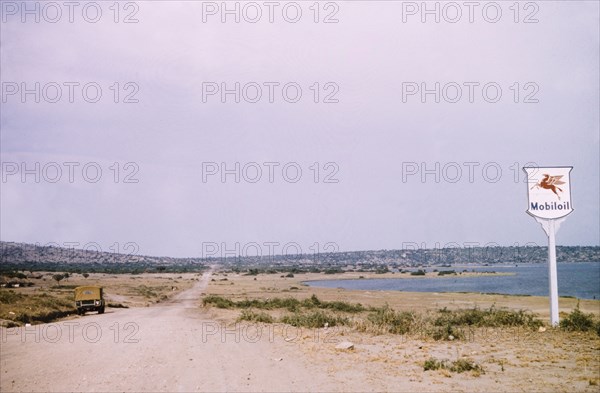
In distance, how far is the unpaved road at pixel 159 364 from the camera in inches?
444

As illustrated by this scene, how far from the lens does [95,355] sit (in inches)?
618

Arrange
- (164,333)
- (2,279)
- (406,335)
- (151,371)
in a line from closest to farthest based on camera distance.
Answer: (151,371) → (406,335) → (164,333) → (2,279)

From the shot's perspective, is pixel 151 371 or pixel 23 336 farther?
pixel 23 336

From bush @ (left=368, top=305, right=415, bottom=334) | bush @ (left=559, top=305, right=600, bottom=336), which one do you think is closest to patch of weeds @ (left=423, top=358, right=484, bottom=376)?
bush @ (left=368, top=305, right=415, bottom=334)

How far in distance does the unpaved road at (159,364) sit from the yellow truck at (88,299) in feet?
57.2

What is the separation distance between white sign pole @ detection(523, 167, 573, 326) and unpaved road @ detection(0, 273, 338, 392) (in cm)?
930

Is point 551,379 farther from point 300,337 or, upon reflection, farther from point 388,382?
point 300,337

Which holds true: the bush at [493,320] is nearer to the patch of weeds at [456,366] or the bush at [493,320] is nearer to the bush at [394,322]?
the bush at [394,322]

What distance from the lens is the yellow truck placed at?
125ft

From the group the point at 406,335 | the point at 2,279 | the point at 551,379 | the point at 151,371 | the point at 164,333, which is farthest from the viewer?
the point at 2,279

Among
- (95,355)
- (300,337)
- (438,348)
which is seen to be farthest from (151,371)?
(438,348)

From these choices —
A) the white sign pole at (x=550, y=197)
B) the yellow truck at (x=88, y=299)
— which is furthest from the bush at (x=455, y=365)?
the yellow truck at (x=88, y=299)

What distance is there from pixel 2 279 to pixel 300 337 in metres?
79.5

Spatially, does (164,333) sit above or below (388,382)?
below
